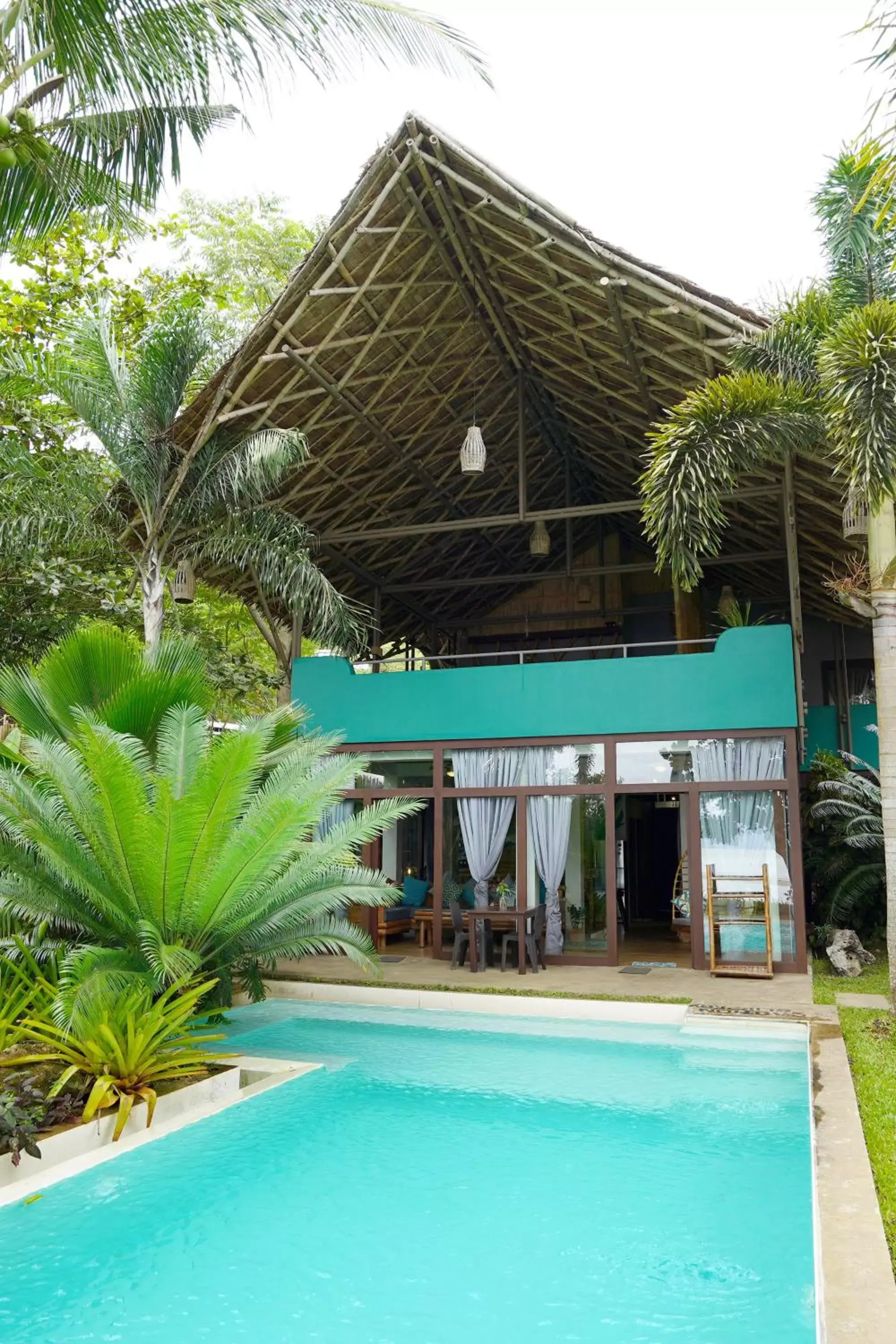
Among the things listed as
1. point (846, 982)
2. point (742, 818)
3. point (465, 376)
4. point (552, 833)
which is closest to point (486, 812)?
point (552, 833)

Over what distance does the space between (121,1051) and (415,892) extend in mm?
6953

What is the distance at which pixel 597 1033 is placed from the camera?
7.81 m

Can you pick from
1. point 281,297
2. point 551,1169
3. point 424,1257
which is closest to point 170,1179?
point 424,1257

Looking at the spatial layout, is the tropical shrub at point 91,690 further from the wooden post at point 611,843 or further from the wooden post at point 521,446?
the wooden post at point 521,446

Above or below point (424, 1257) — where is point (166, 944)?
above

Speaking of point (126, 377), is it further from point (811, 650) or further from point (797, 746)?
point (811, 650)

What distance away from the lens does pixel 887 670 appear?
23.4 ft

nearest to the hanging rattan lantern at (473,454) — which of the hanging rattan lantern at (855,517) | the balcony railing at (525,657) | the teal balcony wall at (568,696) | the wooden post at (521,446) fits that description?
the wooden post at (521,446)

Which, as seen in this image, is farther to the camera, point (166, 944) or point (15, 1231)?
point (166, 944)

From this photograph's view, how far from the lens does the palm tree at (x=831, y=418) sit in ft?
22.1

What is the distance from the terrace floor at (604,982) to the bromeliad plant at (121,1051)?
2742 mm

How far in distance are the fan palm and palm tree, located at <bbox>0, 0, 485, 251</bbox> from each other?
10.1 ft

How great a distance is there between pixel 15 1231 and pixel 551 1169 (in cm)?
239

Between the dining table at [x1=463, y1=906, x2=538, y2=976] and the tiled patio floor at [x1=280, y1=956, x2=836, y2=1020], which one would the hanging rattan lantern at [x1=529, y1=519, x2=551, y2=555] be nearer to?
the dining table at [x1=463, y1=906, x2=538, y2=976]
